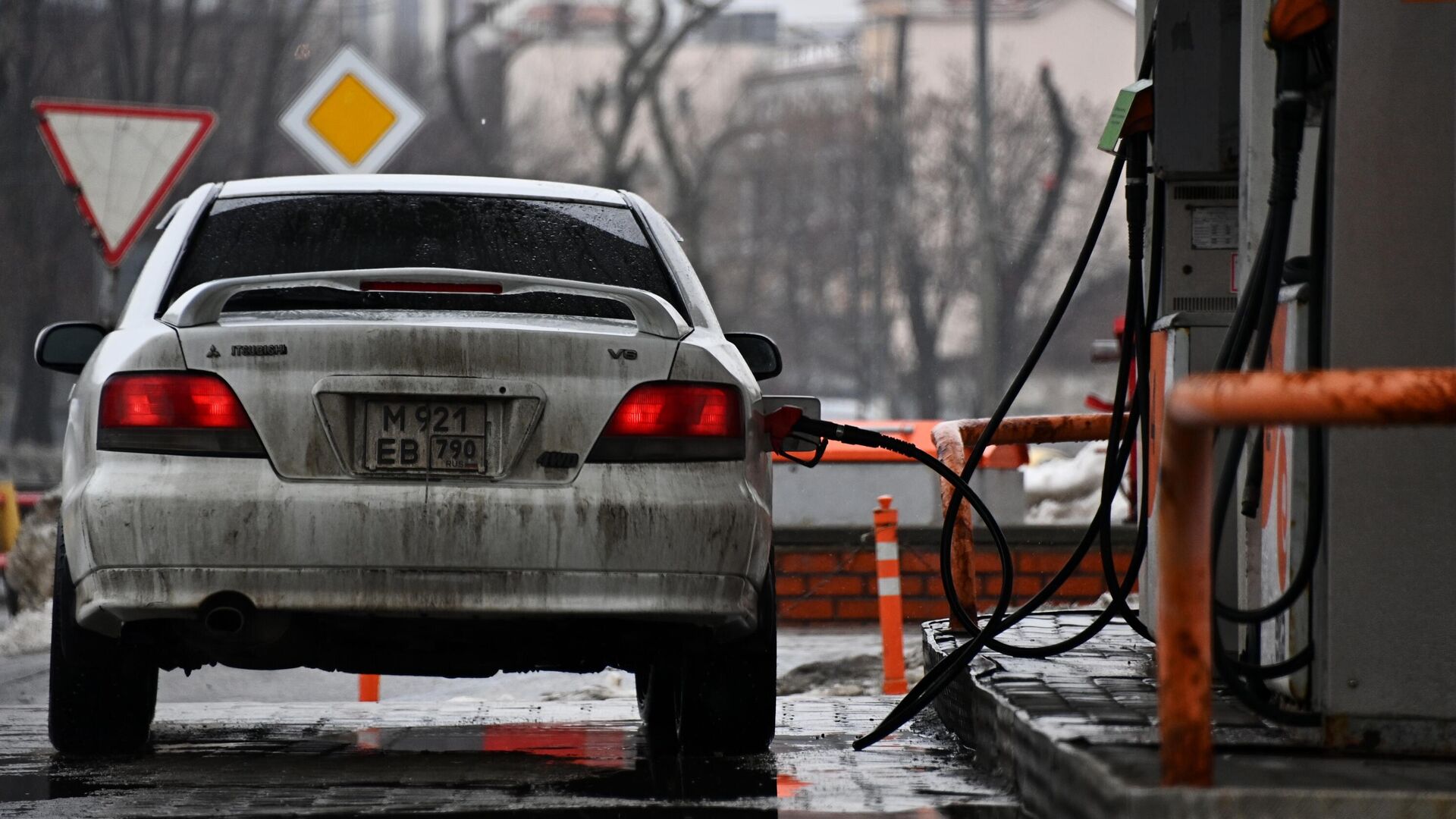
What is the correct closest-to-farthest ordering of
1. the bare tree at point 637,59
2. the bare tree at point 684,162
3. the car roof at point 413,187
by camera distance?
1. the car roof at point 413,187
2. the bare tree at point 637,59
3. the bare tree at point 684,162

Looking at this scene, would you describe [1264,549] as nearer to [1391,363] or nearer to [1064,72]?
[1391,363]

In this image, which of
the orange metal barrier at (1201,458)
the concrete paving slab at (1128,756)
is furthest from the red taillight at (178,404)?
the orange metal barrier at (1201,458)

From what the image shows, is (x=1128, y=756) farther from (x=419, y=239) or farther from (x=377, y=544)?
(x=419, y=239)

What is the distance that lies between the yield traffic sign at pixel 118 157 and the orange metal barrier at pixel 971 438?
15.2ft

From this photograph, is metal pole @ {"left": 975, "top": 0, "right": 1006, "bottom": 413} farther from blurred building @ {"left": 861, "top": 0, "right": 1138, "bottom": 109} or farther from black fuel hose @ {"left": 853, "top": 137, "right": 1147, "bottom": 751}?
blurred building @ {"left": 861, "top": 0, "right": 1138, "bottom": 109}

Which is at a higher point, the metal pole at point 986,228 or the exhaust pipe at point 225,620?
the metal pole at point 986,228

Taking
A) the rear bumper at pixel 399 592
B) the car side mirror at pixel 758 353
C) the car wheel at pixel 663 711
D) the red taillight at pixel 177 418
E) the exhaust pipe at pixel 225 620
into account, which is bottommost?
the car wheel at pixel 663 711

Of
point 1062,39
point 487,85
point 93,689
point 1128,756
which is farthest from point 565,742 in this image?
point 1062,39

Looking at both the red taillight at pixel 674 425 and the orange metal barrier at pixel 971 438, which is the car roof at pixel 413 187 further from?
the orange metal barrier at pixel 971 438

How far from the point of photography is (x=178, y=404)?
194 inches

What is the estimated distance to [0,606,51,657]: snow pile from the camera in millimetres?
10555

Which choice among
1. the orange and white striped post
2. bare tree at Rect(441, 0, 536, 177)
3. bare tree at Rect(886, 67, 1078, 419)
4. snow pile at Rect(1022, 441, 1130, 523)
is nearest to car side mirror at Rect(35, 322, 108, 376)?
the orange and white striped post

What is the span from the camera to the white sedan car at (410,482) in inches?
191

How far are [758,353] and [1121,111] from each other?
1.28m
